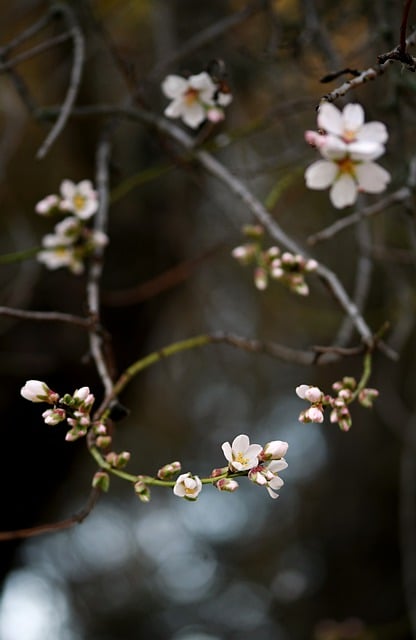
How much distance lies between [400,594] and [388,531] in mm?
318

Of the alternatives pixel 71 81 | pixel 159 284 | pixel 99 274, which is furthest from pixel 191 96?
pixel 159 284

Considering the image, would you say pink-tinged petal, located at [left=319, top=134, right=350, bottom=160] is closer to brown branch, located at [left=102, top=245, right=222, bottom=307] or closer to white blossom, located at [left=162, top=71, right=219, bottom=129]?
white blossom, located at [left=162, top=71, right=219, bottom=129]

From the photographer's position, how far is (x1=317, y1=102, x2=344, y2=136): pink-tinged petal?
0.77 metres

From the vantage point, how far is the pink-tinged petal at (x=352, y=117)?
831 mm

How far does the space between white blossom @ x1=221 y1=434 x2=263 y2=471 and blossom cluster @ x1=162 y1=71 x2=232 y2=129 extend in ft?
2.26

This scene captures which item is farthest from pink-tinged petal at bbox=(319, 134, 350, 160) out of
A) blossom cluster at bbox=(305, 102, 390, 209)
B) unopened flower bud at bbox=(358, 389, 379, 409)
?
unopened flower bud at bbox=(358, 389, 379, 409)

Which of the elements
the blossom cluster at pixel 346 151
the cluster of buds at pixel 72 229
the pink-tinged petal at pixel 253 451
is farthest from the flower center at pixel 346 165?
the cluster of buds at pixel 72 229

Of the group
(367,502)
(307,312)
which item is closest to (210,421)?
(367,502)

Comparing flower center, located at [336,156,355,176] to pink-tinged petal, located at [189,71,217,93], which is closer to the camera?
flower center, located at [336,156,355,176]

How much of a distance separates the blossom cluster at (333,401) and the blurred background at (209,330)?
467mm

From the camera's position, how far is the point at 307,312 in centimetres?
284

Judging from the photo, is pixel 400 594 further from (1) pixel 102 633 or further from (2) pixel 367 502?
(1) pixel 102 633

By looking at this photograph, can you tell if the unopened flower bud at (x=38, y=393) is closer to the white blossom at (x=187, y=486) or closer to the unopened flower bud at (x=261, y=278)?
the white blossom at (x=187, y=486)

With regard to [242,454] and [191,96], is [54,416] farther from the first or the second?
[191,96]
